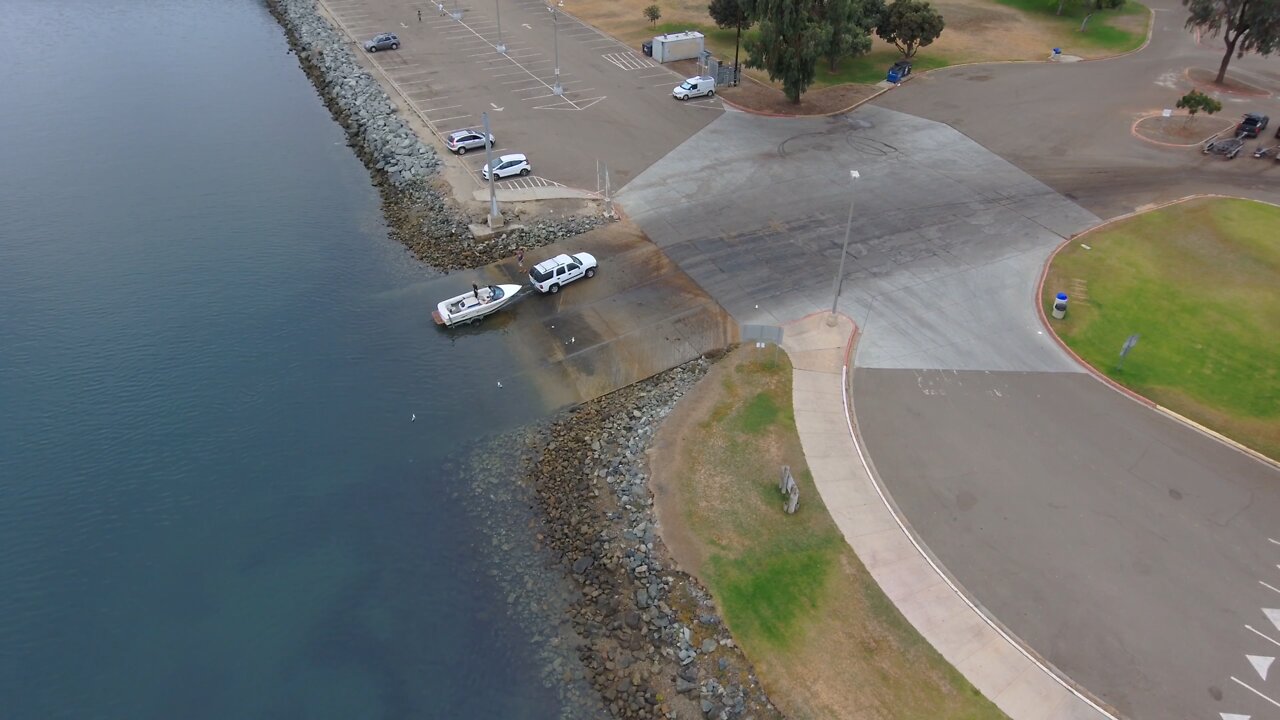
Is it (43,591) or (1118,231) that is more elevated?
(1118,231)

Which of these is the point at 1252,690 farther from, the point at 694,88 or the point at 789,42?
the point at 694,88

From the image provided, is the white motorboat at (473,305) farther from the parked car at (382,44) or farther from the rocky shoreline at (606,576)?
the parked car at (382,44)

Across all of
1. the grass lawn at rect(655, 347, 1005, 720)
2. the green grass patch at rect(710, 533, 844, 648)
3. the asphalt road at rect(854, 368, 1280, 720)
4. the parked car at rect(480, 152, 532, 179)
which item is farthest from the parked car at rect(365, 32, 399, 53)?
the green grass patch at rect(710, 533, 844, 648)

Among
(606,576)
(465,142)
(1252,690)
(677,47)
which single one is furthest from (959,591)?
(677,47)

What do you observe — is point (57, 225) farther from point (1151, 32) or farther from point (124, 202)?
point (1151, 32)

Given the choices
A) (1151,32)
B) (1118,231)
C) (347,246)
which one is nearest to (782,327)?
(1118,231)

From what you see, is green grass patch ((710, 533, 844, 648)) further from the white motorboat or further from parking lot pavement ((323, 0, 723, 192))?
parking lot pavement ((323, 0, 723, 192))
